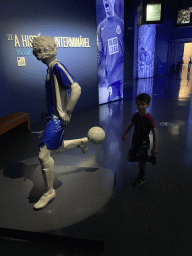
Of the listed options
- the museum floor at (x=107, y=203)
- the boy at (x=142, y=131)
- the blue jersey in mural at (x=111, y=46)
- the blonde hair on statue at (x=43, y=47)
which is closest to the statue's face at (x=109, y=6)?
the blue jersey in mural at (x=111, y=46)

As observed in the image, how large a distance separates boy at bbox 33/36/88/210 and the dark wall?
308 centimetres

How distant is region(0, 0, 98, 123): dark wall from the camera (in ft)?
14.9

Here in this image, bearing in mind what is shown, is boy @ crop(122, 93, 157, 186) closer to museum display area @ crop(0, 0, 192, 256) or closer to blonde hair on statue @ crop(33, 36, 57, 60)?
museum display area @ crop(0, 0, 192, 256)

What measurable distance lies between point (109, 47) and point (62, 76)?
5.90m

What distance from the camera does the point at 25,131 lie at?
489cm

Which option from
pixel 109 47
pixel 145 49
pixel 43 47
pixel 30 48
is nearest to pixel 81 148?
pixel 43 47

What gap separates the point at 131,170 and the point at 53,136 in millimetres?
1518

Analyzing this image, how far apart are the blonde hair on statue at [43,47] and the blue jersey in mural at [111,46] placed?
211 inches

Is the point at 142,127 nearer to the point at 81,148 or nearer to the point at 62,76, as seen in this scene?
the point at 81,148

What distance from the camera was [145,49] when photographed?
1419 centimetres

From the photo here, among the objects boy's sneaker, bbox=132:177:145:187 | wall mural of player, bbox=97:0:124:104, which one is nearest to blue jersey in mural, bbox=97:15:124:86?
wall mural of player, bbox=97:0:124:104

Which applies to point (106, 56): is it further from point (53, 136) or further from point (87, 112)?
point (53, 136)

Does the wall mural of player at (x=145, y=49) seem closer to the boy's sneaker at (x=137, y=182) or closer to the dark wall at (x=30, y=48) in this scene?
the dark wall at (x=30, y=48)

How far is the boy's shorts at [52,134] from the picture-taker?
197cm
